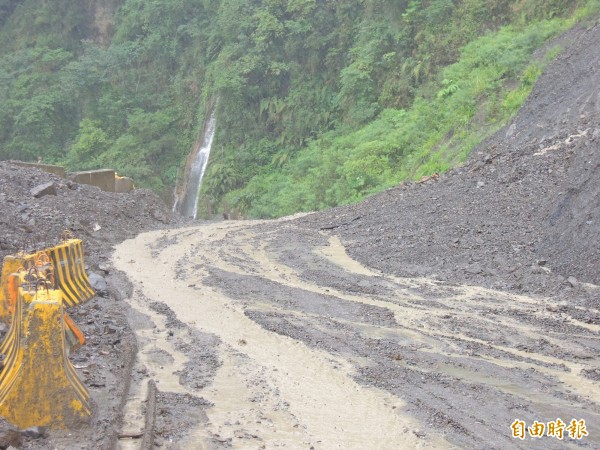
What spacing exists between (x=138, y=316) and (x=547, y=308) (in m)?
5.55

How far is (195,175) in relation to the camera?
38781mm

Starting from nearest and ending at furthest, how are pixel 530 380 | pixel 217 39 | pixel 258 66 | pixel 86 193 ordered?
pixel 530 380 < pixel 86 193 < pixel 258 66 < pixel 217 39

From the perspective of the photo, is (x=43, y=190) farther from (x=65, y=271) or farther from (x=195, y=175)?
(x=195, y=175)

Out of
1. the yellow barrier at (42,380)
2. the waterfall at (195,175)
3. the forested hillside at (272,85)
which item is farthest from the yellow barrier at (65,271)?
the waterfall at (195,175)

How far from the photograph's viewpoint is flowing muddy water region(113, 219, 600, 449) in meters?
6.09

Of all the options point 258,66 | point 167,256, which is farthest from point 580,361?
point 258,66

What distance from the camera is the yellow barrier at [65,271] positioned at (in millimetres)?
8538

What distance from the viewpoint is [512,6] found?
2669 cm

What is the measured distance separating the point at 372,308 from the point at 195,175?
2936cm

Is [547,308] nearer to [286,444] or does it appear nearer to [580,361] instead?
[580,361]

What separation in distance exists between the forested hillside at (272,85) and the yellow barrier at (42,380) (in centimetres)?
1672

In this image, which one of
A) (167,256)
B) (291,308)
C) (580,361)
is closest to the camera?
(580,361)

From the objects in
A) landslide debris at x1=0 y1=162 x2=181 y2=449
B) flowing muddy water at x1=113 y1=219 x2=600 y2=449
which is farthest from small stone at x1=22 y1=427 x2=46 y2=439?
flowing muddy water at x1=113 y1=219 x2=600 y2=449

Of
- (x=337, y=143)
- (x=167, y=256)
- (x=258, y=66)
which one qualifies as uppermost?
(x=258, y=66)
